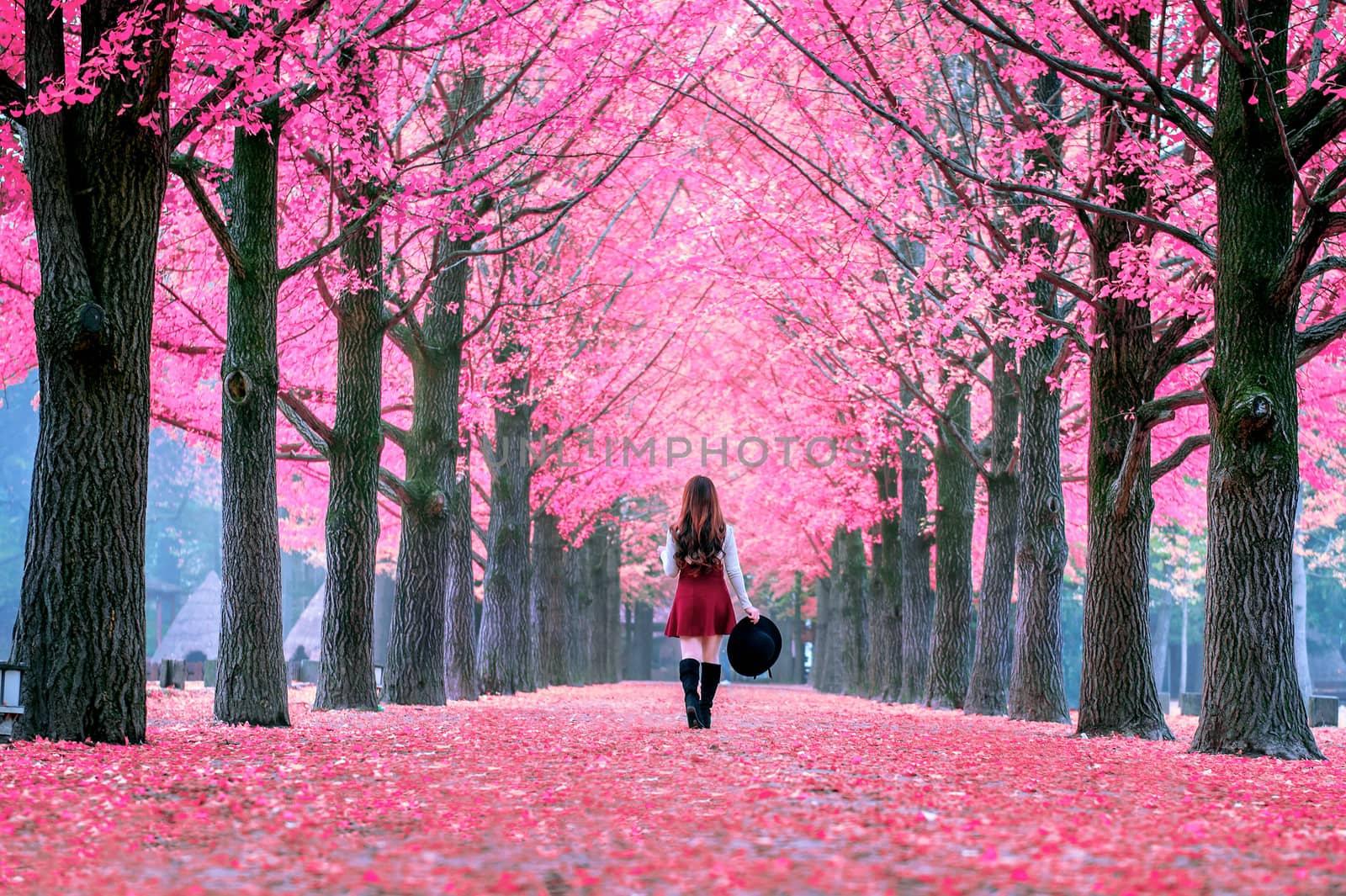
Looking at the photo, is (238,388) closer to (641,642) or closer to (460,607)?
(460,607)

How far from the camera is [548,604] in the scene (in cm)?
2975

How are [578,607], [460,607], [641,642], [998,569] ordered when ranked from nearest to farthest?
[998,569] → [460,607] → [578,607] → [641,642]

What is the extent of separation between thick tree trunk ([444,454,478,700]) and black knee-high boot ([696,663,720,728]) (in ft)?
31.1

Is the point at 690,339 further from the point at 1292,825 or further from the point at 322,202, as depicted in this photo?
the point at 1292,825

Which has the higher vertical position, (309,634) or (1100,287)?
(1100,287)

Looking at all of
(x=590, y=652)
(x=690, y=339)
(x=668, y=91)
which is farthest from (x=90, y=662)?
(x=590, y=652)

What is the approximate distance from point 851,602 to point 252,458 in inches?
884

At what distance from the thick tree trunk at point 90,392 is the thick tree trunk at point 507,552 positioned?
1356 centimetres

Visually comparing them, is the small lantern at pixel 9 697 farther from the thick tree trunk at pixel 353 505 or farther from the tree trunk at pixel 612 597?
the tree trunk at pixel 612 597

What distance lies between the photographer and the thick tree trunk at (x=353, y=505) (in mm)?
13516

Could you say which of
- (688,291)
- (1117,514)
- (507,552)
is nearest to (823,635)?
(688,291)

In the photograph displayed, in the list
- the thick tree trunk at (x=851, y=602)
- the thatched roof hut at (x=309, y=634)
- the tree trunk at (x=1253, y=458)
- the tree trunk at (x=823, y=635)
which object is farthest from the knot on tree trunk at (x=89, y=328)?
the thatched roof hut at (x=309, y=634)

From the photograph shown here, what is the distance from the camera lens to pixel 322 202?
1491 cm

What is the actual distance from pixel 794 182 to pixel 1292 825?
45.1 ft
